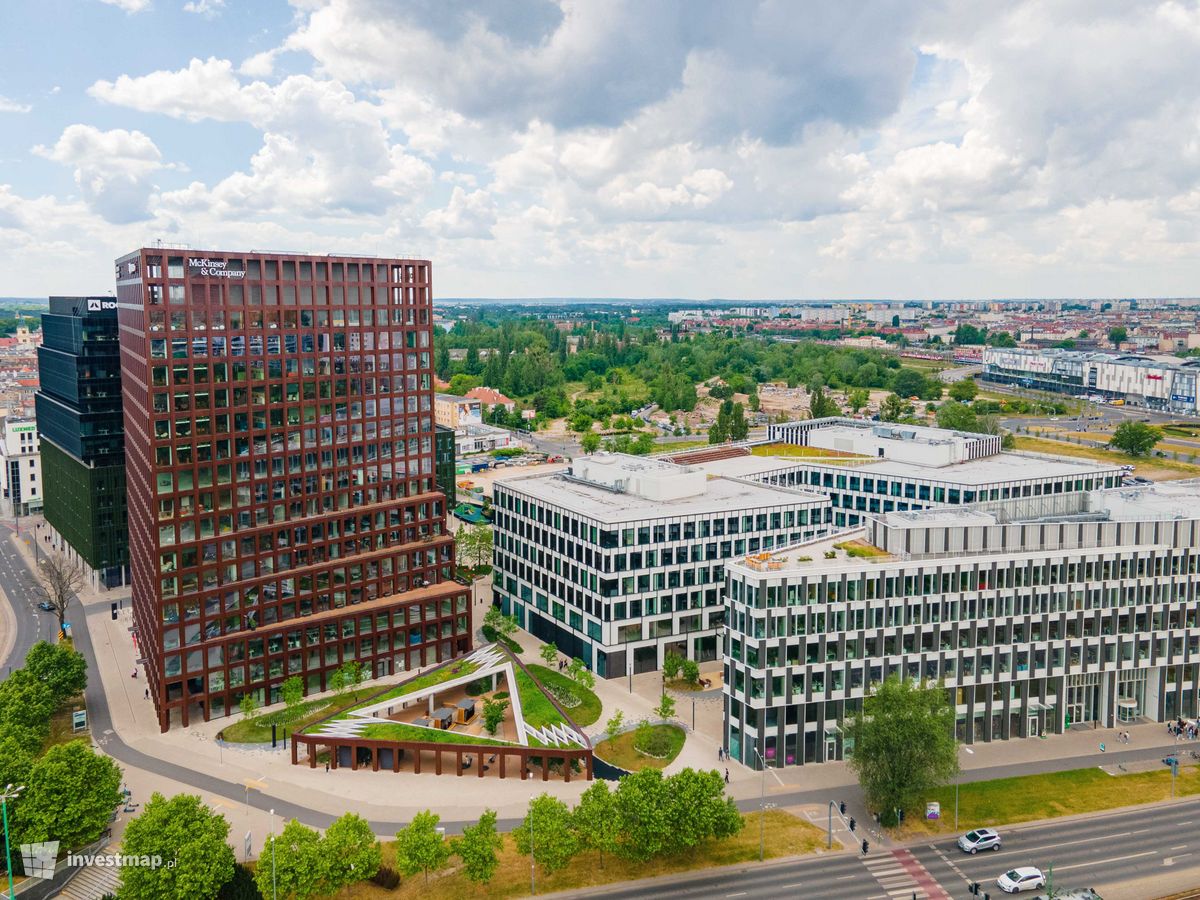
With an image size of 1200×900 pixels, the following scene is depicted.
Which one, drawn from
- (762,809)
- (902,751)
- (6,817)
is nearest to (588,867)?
(762,809)

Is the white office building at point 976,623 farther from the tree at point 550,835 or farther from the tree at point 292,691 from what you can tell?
the tree at point 292,691

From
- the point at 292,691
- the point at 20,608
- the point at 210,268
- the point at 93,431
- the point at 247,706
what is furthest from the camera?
the point at 93,431

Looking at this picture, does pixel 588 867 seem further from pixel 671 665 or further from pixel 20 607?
pixel 20 607

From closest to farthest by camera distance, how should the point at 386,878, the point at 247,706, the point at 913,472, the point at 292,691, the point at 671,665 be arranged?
the point at 386,878
the point at 247,706
the point at 292,691
the point at 671,665
the point at 913,472

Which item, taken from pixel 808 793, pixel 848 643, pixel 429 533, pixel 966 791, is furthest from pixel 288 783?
pixel 966 791

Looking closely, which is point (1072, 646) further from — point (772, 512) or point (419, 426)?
point (419, 426)

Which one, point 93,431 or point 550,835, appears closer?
point 550,835

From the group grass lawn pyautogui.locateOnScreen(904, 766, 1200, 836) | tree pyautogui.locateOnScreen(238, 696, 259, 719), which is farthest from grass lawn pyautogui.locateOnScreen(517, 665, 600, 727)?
grass lawn pyautogui.locateOnScreen(904, 766, 1200, 836)
